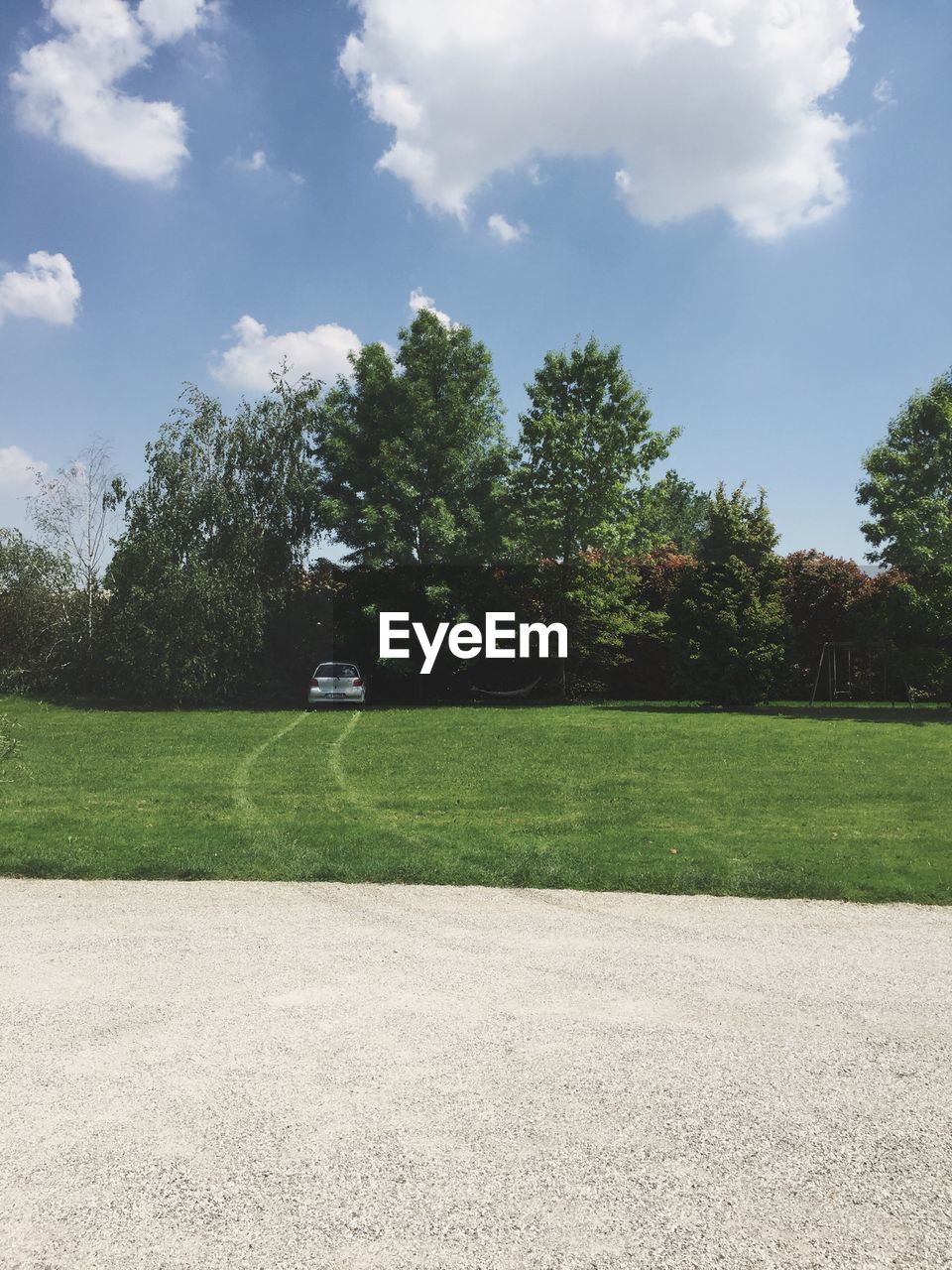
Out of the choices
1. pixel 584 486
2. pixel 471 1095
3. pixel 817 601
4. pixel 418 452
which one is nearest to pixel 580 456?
pixel 584 486

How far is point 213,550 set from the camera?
30.0 m

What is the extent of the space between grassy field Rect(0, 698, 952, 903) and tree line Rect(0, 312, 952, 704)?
270 inches

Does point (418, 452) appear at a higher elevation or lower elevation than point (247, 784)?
higher

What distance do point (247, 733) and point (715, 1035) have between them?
17.6 meters

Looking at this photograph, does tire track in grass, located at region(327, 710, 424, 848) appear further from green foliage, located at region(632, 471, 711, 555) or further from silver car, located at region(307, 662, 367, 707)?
green foliage, located at region(632, 471, 711, 555)

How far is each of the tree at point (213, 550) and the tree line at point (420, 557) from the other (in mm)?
70

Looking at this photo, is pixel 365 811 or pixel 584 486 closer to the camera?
pixel 365 811

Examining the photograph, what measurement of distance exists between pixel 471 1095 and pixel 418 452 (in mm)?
26806

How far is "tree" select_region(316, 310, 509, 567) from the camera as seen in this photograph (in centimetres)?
2886

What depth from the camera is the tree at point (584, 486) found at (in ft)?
95.1

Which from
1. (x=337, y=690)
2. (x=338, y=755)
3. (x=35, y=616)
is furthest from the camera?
(x=35, y=616)

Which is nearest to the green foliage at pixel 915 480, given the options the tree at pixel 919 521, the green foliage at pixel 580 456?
the tree at pixel 919 521

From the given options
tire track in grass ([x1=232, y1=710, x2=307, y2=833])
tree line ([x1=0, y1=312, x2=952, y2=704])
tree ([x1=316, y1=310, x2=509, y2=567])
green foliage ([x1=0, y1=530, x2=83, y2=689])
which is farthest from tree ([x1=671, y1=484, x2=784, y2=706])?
green foliage ([x1=0, y1=530, x2=83, y2=689])

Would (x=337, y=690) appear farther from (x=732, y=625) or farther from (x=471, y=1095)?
(x=471, y=1095)
